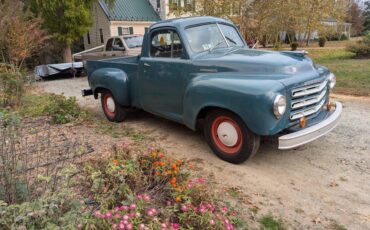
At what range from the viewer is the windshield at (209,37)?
4805 mm

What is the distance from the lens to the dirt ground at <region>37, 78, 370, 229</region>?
10.3 feet

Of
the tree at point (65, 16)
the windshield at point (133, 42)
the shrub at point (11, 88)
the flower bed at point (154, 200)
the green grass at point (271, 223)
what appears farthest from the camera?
the tree at point (65, 16)

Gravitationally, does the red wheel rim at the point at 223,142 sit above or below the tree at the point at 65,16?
below

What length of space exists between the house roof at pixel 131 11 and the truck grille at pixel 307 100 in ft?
71.0

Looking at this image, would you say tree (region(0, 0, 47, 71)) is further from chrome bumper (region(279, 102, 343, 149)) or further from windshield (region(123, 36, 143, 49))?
chrome bumper (region(279, 102, 343, 149))

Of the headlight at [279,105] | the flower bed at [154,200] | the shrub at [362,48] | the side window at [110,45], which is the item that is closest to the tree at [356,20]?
the shrub at [362,48]

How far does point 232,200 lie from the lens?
11.0 feet

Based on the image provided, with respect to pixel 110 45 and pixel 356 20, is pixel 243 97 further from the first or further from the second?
pixel 356 20

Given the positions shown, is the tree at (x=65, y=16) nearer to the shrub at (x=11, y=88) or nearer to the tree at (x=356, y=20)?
the shrub at (x=11, y=88)

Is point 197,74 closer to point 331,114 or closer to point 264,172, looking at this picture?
point 264,172

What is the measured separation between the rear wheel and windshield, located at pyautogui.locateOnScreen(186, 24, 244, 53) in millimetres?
2349

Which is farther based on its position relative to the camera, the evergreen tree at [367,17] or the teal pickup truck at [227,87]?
the evergreen tree at [367,17]

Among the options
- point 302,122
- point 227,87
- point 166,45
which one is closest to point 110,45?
point 166,45

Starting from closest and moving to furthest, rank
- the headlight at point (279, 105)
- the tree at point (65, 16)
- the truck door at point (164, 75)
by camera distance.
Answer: the headlight at point (279, 105) < the truck door at point (164, 75) < the tree at point (65, 16)
